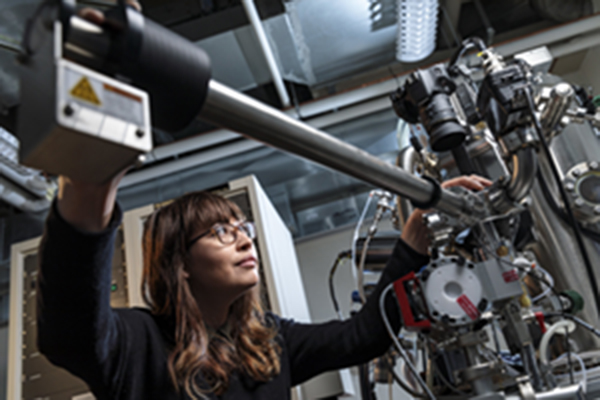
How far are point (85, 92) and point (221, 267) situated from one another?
32.7 inches

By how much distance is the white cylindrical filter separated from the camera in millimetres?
2152

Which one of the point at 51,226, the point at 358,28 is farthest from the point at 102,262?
the point at 358,28

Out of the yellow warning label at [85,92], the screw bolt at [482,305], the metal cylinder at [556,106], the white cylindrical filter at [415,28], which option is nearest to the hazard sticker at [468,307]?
the screw bolt at [482,305]

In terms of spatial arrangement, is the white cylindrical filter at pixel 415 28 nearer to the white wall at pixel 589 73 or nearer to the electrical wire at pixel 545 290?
the white wall at pixel 589 73

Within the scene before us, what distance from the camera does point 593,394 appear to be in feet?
2.24

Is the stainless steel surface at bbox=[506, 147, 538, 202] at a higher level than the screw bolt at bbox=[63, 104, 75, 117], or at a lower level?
higher

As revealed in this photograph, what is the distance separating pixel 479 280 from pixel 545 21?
2697 millimetres

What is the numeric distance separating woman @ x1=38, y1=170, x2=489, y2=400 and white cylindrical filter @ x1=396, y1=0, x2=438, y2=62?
1511 millimetres

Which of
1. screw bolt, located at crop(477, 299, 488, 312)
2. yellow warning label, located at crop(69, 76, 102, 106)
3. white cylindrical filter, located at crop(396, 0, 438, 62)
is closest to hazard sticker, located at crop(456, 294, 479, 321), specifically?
screw bolt, located at crop(477, 299, 488, 312)

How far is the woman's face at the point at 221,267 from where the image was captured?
3.51 ft

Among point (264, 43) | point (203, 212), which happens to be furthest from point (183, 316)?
point (264, 43)

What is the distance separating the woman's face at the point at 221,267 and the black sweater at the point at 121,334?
5.7 inches

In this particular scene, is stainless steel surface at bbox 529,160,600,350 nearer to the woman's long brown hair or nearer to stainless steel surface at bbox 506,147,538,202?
stainless steel surface at bbox 506,147,538,202

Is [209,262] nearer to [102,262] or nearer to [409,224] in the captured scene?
[409,224]
